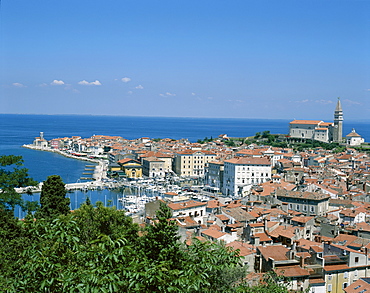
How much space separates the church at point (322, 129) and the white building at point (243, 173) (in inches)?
1161

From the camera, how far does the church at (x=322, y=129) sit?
5622cm

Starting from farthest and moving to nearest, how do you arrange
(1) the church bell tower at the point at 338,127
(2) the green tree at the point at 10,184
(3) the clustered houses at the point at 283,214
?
(1) the church bell tower at the point at 338,127 → (2) the green tree at the point at 10,184 → (3) the clustered houses at the point at 283,214

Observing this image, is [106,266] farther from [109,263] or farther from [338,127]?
[338,127]

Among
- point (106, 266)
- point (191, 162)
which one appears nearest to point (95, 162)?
point (191, 162)

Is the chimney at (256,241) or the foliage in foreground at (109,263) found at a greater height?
the foliage in foreground at (109,263)

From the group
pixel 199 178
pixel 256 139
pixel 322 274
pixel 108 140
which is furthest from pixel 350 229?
pixel 108 140

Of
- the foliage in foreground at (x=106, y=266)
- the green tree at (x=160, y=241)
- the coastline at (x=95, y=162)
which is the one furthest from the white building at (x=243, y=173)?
the foliage in foreground at (x=106, y=266)

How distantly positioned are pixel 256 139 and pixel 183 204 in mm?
43408

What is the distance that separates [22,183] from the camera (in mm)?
9539

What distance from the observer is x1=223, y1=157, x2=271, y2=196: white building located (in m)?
29.0

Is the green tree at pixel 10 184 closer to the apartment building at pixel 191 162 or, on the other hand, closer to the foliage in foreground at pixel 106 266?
the foliage in foreground at pixel 106 266

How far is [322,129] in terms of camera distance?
56.2m

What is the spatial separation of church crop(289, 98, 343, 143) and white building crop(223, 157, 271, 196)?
29486 millimetres

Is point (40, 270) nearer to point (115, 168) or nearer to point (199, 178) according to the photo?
point (199, 178)
